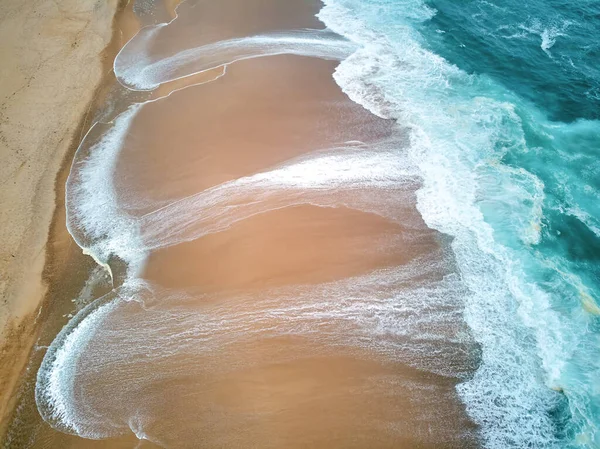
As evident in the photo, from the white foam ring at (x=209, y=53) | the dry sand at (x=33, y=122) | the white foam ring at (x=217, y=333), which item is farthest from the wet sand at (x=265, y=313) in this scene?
the white foam ring at (x=209, y=53)

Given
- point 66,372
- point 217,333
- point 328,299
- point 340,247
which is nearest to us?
point 66,372

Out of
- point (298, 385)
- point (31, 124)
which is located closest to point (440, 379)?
point (298, 385)

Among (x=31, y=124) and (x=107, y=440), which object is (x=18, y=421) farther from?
(x=31, y=124)

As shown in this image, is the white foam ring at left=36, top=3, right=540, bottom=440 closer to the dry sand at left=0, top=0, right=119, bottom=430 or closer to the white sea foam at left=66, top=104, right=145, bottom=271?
the white sea foam at left=66, top=104, right=145, bottom=271

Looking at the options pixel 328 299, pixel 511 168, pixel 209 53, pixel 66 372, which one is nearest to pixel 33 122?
pixel 209 53

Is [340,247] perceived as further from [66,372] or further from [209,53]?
[209,53]
